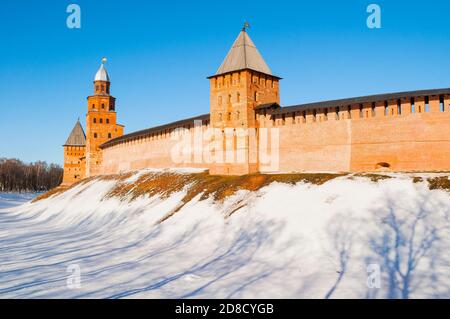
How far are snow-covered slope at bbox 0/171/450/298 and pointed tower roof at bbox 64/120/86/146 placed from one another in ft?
134

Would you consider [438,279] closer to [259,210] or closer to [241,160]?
[259,210]

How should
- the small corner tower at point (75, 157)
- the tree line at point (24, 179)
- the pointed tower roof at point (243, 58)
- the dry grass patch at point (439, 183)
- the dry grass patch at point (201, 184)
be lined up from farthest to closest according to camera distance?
the tree line at point (24, 179), the small corner tower at point (75, 157), the pointed tower roof at point (243, 58), the dry grass patch at point (201, 184), the dry grass patch at point (439, 183)

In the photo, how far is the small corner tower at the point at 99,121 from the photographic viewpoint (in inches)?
2060

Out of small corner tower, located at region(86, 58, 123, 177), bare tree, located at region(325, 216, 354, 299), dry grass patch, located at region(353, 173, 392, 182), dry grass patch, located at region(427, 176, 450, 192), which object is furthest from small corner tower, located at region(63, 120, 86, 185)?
dry grass patch, located at region(427, 176, 450, 192)

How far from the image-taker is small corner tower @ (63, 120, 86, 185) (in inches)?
2286

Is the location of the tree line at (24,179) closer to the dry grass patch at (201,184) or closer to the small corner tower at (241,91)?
the dry grass patch at (201,184)

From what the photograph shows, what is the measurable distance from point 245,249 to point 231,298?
4.67 meters

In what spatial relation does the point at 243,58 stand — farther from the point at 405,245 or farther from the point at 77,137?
the point at 77,137

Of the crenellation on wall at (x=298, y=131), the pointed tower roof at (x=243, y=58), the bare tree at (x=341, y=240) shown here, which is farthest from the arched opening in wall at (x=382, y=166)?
the pointed tower roof at (x=243, y=58)

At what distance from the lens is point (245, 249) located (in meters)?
13.7

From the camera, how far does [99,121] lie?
53719 mm

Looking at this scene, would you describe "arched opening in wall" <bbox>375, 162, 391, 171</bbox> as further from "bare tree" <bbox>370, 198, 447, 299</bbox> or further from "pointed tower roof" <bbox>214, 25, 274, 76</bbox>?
"pointed tower roof" <bbox>214, 25, 274, 76</bbox>

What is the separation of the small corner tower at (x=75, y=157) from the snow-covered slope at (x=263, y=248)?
38.1 m
